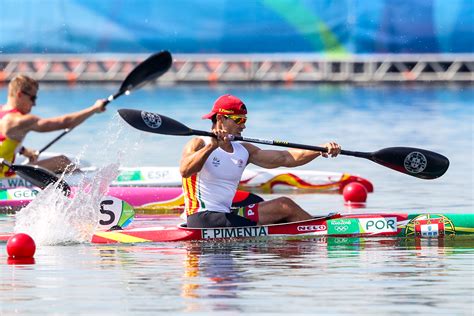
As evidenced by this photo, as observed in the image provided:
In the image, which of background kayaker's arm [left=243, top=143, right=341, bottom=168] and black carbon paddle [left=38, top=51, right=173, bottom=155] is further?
black carbon paddle [left=38, top=51, right=173, bottom=155]

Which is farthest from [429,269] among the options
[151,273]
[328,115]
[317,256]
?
[328,115]

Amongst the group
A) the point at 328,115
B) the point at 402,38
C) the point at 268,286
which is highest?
the point at 402,38

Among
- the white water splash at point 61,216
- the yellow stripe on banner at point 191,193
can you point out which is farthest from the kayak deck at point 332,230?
the white water splash at point 61,216

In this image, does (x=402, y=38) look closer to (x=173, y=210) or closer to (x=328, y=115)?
(x=328, y=115)

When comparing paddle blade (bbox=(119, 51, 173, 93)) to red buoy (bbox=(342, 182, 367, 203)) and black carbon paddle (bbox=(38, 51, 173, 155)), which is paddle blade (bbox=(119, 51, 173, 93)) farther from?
red buoy (bbox=(342, 182, 367, 203))

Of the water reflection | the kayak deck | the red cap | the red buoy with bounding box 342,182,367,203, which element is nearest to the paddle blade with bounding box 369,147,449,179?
the kayak deck

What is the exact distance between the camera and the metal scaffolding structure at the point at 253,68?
48594 mm

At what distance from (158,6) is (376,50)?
7.00 meters

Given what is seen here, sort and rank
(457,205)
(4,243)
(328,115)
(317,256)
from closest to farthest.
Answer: (317,256) → (4,243) → (457,205) → (328,115)

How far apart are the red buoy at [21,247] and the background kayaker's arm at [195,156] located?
1.71 meters

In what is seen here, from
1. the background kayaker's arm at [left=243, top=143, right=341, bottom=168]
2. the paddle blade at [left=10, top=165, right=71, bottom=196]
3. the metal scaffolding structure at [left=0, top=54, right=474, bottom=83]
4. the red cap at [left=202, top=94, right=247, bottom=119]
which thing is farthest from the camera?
the metal scaffolding structure at [left=0, top=54, right=474, bottom=83]

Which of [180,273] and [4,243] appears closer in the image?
[180,273]

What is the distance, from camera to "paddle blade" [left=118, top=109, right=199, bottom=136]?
15883 mm

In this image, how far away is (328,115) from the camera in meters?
38.8
